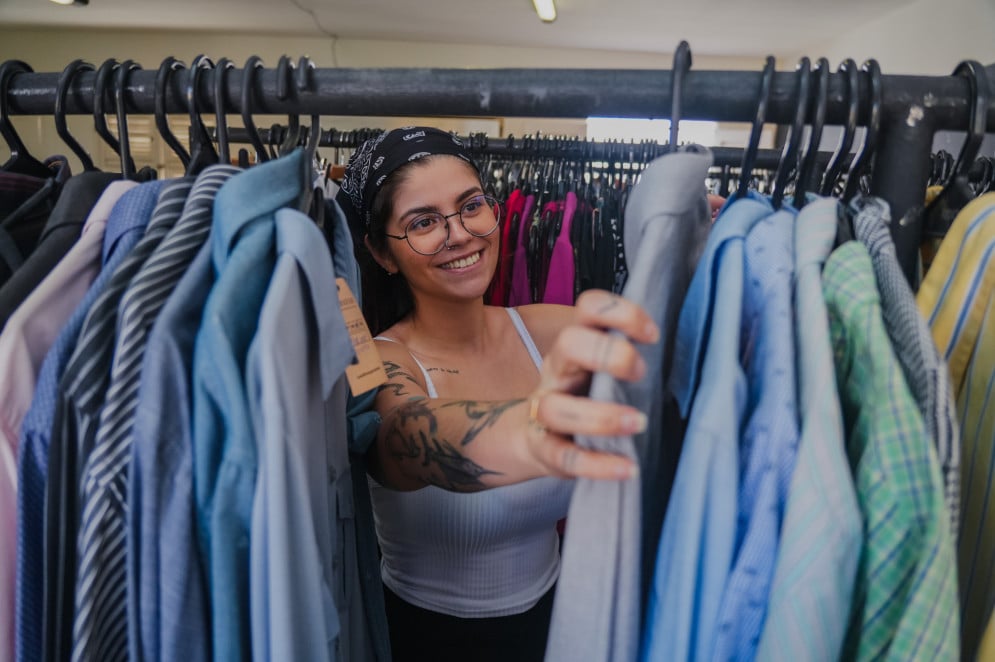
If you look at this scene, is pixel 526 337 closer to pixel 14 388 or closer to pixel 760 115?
pixel 760 115

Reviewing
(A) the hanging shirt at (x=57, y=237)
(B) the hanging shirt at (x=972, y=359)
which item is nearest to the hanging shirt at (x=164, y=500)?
(A) the hanging shirt at (x=57, y=237)

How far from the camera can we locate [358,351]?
63cm

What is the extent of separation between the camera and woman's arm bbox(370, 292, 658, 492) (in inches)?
15.2

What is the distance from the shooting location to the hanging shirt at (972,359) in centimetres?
47

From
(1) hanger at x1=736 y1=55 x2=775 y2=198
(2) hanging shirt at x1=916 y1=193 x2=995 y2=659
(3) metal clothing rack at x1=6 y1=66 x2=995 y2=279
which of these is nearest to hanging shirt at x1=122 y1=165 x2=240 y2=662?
(3) metal clothing rack at x1=6 y1=66 x2=995 y2=279

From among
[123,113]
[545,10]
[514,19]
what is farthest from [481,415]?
[514,19]

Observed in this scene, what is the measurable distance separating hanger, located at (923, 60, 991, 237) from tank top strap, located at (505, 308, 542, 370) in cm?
72

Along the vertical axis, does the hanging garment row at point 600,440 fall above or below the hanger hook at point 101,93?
below

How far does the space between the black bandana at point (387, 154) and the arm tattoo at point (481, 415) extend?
1.78 ft

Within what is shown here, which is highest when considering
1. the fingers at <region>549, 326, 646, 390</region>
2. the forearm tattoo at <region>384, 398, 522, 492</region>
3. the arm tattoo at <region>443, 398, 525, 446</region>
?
the fingers at <region>549, 326, 646, 390</region>

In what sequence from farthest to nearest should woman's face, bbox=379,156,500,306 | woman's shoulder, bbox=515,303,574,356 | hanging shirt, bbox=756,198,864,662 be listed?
1. woman's shoulder, bbox=515,303,574,356
2. woman's face, bbox=379,156,500,306
3. hanging shirt, bbox=756,198,864,662

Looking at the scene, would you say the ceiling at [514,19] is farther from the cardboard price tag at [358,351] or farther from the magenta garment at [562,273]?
the cardboard price tag at [358,351]

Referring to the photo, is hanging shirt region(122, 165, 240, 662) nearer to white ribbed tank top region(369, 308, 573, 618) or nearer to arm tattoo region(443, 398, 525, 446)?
arm tattoo region(443, 398, 525, 446)

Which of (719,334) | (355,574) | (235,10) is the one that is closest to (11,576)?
(355,574)
